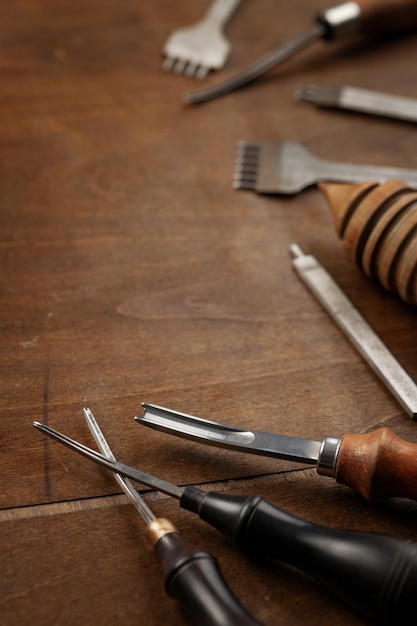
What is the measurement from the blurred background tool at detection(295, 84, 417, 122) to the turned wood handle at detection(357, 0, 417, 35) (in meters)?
0.13

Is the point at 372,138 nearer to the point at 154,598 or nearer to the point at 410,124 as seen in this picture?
the point at 410,124

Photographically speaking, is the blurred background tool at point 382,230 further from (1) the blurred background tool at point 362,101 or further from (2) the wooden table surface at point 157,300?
(1) the blurred background tool at point 362,101

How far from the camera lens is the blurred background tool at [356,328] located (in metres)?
→ 0.70

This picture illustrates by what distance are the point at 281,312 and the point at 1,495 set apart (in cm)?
32

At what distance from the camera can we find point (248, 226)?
87 centimetres

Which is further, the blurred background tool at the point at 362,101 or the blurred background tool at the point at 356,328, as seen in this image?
the blurred background tool at the point at 362,101

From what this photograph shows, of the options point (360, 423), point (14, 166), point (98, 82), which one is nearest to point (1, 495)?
point (360, 423)

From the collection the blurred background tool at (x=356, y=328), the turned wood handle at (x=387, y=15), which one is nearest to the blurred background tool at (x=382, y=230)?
the blurred background tool at (x=356, y=328)

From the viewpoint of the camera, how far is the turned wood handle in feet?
3.54

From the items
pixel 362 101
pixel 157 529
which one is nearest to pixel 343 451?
pixel 157 529

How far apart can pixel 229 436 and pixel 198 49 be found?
651 millimetres

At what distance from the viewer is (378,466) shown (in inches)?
23.0

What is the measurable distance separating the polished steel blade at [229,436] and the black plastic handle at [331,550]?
57mm

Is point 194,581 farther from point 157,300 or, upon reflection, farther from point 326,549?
point 157,300
